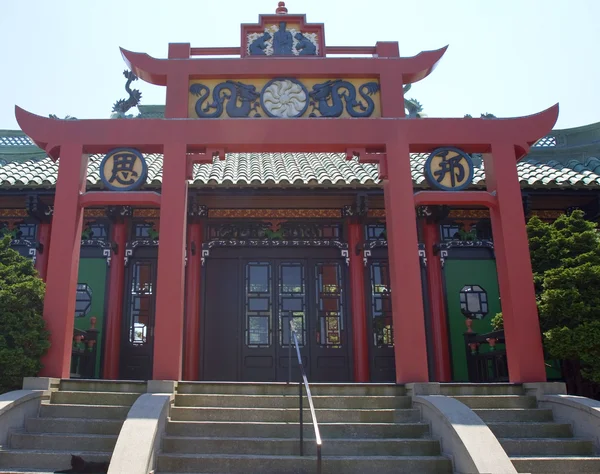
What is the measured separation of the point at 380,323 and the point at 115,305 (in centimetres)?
487

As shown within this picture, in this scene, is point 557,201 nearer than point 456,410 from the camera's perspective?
No

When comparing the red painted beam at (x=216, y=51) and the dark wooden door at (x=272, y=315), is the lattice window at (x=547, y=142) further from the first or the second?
the red painted beam at (x=216, y=51)

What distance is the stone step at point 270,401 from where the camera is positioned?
6211 millimetres

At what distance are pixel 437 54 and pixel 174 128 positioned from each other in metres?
3.88

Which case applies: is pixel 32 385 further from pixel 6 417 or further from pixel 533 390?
pixel 533 390

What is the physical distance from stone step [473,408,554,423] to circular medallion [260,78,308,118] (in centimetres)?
454

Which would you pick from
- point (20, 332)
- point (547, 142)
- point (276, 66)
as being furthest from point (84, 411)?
point (547, 142)

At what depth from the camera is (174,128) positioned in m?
7.57

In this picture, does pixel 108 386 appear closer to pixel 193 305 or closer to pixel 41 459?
pixel 41 459

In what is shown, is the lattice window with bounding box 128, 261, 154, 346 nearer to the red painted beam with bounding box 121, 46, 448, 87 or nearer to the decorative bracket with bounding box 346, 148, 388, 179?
the red painted beam with bounding box 121, 46, 448, 87

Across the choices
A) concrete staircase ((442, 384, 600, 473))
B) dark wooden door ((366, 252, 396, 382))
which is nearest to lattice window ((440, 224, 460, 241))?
dark wooden door ((366, 252, 396, 382))

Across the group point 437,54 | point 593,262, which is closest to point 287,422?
point 593,262

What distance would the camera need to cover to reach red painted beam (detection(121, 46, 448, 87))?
790 centimetres

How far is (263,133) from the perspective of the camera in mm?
7621
